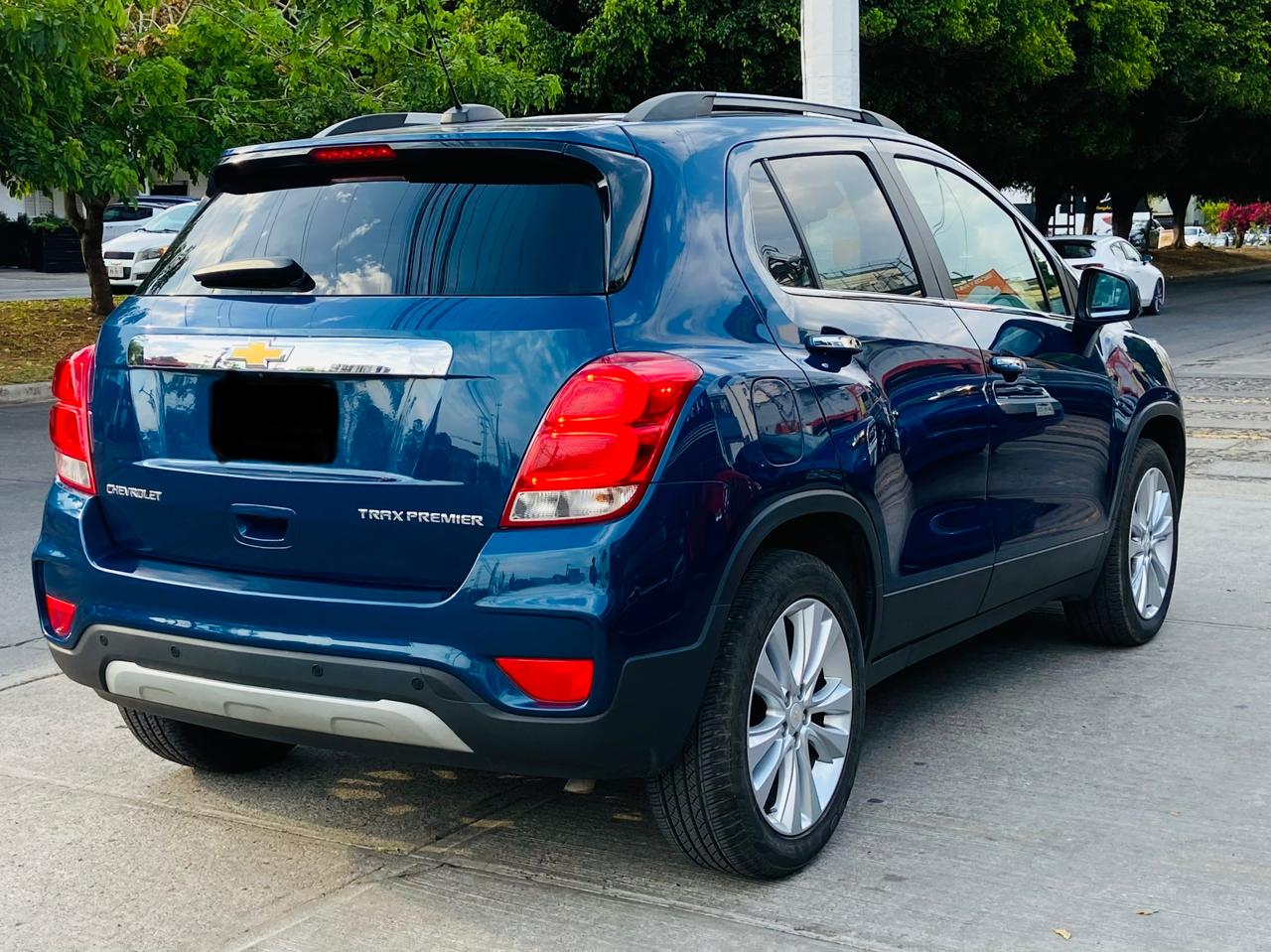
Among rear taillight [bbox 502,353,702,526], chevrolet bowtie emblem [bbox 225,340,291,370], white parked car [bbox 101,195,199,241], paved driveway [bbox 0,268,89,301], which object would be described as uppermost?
chevrolet bowtie emblem [bbox 225,340,291,370]

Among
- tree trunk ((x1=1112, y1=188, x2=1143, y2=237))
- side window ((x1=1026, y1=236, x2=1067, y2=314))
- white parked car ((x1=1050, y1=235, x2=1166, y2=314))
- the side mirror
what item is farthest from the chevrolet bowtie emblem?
tree trunk ((x1=1112, y1=188, x2=1143, y2=237))

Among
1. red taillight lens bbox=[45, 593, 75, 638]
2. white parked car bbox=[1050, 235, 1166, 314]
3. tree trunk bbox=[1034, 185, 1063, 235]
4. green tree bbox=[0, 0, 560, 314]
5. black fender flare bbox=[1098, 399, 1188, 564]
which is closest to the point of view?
red taillight lens bbox=[45, 593, 75, 638]

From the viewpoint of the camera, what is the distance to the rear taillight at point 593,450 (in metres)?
3.34

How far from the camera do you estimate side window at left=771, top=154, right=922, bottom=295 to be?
4.21m

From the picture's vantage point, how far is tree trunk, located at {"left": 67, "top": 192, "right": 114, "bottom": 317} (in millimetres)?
19484

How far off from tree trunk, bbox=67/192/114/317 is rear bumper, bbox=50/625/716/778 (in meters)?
16.4

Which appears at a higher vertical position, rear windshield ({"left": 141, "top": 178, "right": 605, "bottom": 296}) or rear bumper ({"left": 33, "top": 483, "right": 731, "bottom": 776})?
rear windshield ({"left": 141, "top": 178, "right": 605, "bottom": 296})

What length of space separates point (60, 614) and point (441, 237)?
1.32m

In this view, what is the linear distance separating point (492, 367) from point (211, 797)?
1748 millimetres

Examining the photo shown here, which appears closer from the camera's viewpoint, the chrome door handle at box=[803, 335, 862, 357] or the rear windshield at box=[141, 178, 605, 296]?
the rear windshield at box=[141, 178, 605, 296]

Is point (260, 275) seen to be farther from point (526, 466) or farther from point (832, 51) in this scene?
point (832, 51)

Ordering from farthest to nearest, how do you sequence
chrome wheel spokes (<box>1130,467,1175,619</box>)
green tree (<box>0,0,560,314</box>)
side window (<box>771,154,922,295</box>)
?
1. green tree (<box>0,0,560,314</box>)
2. chrome wheel spokes (<box>1130,467,1175,619</box>)
3. side window (<box>771,154,922,295</box>)

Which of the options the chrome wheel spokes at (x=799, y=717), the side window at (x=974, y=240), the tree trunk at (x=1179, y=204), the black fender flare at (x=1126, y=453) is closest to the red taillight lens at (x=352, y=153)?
the chrome wheel spokes at (x=799, y=717)

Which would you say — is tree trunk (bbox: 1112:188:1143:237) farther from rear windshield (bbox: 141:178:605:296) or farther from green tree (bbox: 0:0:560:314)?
rear windshield (bbox: 141:178:605:296)
